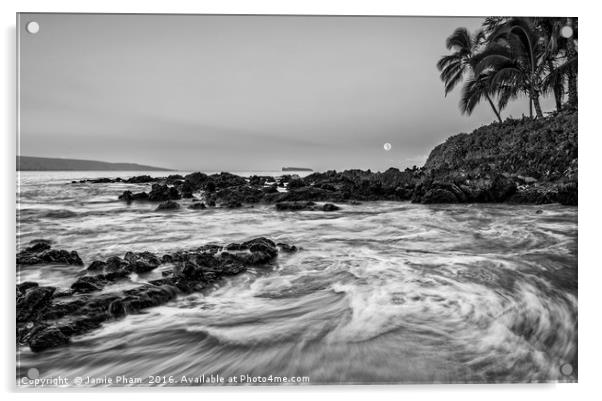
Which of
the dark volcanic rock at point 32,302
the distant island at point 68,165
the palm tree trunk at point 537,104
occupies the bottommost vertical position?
the dark volcanic rock at point 32,302

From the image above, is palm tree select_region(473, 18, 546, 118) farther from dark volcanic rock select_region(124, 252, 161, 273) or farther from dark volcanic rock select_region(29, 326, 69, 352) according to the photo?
dark volcanic rock select_region(29, 326, 69, 352)

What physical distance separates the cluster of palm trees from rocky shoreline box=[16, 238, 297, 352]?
1946 millimetres

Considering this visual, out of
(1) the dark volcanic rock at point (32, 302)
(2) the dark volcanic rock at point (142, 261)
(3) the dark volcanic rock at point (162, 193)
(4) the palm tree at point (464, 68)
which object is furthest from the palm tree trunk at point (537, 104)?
(1) the dark volcanic rock at point (32, 302)

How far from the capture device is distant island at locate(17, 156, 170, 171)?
2293mm

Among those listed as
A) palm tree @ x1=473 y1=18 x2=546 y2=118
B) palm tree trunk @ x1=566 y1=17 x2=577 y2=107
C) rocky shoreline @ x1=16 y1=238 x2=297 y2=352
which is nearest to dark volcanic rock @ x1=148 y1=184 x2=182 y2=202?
rocky shoreline @ x1=16 y1=238 x2=297 y2=352

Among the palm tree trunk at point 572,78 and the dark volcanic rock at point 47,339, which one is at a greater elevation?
the palm tree trunk at point 572,78

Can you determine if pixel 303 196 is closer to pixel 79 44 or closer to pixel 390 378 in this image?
pixel 390 378

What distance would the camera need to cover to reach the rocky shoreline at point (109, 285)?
212 centimetres

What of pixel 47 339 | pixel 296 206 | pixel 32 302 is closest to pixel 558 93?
pixel 296 206

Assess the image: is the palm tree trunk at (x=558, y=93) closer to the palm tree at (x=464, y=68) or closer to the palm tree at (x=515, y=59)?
the palm tree at (x=515, y=59)

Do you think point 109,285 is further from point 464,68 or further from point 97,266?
point 464,68

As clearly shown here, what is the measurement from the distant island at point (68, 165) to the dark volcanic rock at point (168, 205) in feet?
1.03
